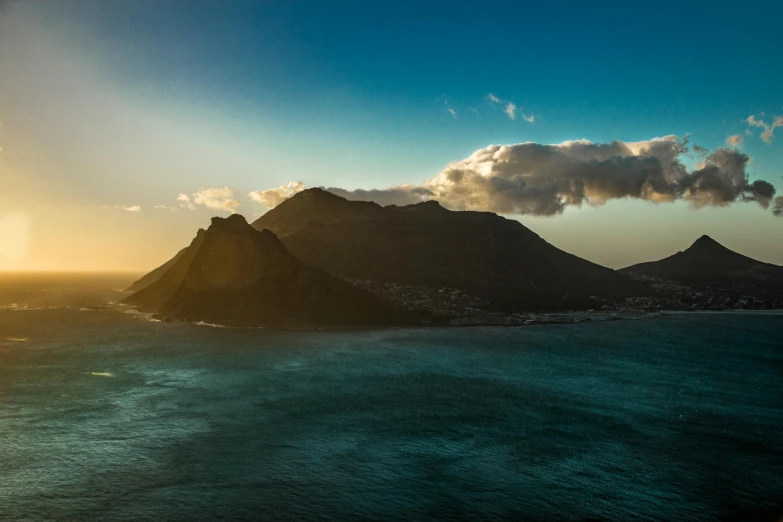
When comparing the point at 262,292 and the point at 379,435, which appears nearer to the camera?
the point at 379,435

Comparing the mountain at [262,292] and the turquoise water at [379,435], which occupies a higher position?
the mountain at [262,292]

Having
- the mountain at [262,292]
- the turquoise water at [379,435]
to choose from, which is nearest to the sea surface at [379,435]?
the turquoise water at [379,435]

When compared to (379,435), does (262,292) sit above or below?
above

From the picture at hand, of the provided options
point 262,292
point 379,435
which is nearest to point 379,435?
point 379,435

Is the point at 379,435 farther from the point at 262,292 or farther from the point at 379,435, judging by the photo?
the point at 262,292

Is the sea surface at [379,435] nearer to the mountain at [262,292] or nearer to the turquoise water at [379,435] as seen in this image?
the turquoise water at [379,435]

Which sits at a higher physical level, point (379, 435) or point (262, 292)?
point (262, 292)

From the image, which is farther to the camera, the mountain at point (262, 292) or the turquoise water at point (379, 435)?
the mountain at point (262, 292)

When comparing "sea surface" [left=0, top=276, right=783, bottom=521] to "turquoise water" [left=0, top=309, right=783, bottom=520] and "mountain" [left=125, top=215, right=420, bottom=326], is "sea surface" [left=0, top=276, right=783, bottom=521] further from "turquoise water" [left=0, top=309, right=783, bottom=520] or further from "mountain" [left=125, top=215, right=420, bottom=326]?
"mountain" [left=125, top=215, right=420, bottom=326]
